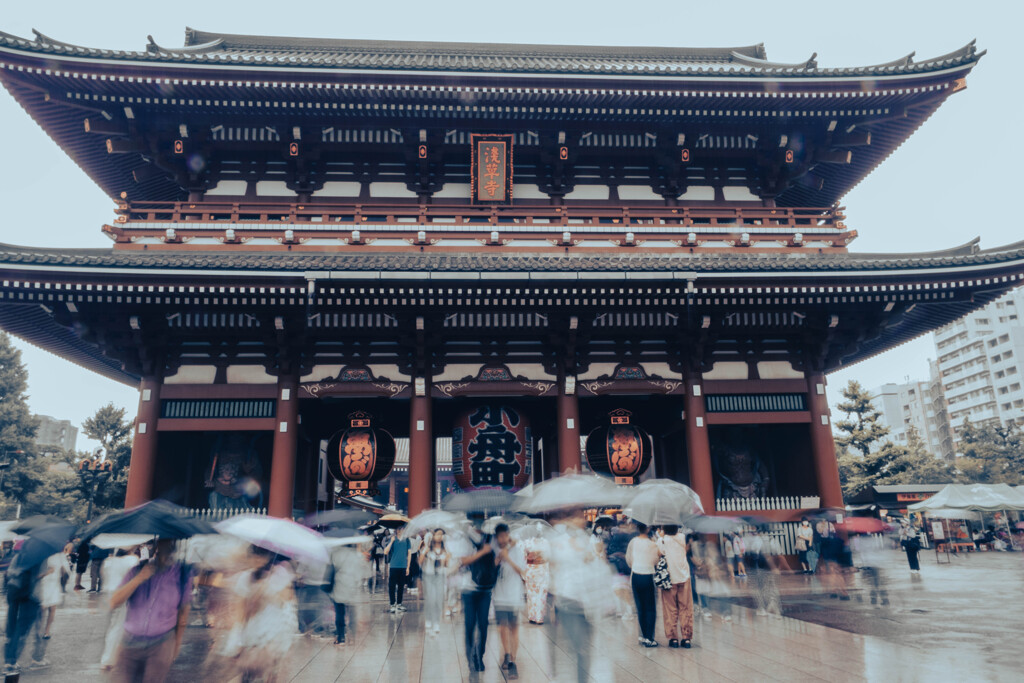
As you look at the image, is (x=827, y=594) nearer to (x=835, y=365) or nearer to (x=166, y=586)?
(x=835, y=365)

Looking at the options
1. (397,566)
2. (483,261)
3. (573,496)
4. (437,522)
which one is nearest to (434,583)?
(437,522)

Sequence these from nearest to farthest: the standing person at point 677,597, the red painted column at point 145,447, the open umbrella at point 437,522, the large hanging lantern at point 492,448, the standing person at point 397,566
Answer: the standing person at point 677,597, the open umbrella at point 437,522, the standing person at point 397,566, the red painted column at point 145,447, the large hanging lantern at point 492,448

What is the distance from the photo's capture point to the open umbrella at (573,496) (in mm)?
6918

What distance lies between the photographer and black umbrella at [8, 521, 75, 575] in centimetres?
711

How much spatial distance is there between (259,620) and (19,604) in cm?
Result: 429

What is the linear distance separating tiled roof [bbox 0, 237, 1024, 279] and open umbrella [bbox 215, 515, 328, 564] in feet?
22.1

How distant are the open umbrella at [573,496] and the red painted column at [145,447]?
9334mm

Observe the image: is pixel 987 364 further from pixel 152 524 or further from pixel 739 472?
pixel 152 524

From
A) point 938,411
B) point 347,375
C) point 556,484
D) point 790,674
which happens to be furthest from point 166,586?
point 938,411

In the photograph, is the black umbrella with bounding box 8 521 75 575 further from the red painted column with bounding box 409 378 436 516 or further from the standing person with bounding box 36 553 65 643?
the red painted column with bounding box 409 378 436 516

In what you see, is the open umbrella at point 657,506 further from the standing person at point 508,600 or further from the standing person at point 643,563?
the standing person at point 508,600

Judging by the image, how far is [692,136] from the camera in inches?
601

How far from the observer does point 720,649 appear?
7.70 m

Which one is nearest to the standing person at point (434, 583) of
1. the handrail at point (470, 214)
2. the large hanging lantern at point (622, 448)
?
the large hanging lantern at point (622, 448)
